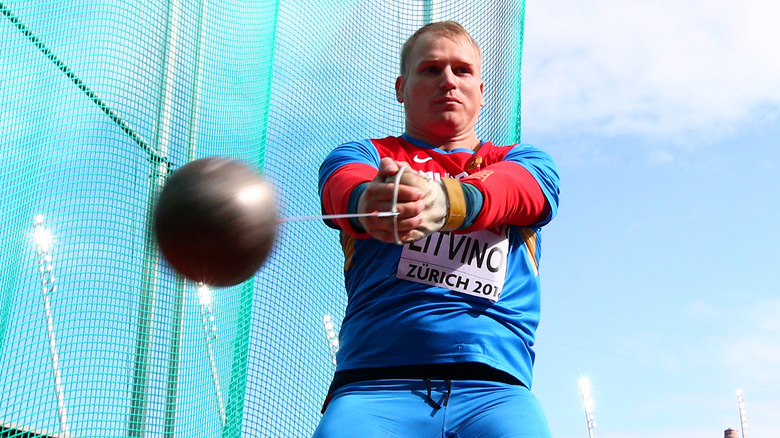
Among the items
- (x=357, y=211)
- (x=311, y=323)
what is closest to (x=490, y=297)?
(x=357, y=211)

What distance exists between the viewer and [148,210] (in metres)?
3.73

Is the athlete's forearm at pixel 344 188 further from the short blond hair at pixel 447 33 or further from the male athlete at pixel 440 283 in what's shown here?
the short blond hair at pixel 447 33

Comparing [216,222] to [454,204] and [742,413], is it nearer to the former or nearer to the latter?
[454,204]

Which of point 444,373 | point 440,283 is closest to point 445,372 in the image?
point 444,373

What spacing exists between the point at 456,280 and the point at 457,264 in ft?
0.15

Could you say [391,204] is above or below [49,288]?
below

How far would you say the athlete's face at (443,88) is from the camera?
2645mm

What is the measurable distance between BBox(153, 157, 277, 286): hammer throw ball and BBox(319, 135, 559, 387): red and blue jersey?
31cm

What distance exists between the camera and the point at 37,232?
11.9 feet

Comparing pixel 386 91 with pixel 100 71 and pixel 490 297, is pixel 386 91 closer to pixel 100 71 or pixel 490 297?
pixel 100 71

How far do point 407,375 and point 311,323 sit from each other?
1.93 metres

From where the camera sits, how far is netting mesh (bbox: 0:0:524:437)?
352 centimetres

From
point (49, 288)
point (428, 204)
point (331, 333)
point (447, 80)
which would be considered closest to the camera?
point (428, 204)

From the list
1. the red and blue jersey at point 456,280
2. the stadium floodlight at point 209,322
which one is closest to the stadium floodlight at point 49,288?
the stadium floodlight at point 209,322
